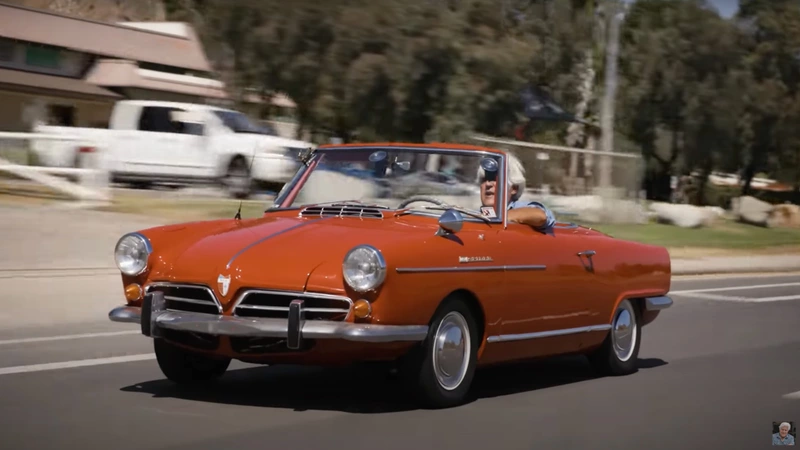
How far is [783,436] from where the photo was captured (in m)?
6.75

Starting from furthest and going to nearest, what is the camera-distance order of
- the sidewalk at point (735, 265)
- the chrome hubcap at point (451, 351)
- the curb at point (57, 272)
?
the sidewalk at point (735, 265), the curb at point (57, 272), the chrome hubcap at point (451, 351)

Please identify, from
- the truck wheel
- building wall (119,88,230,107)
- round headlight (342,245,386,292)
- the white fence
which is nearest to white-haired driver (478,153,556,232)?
round headlight (342,245,386,292)

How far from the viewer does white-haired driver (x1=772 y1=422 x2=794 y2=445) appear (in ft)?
21.7

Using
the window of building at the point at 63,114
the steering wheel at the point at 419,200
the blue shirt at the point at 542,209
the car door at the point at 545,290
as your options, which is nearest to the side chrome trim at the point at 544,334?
the car door at the point at 545,290

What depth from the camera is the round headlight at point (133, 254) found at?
6.82 m

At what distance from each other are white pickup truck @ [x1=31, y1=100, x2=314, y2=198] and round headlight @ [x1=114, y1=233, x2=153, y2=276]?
47.0ft

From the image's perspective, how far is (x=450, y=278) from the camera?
6688mm

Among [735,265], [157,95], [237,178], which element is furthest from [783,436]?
[157,95]

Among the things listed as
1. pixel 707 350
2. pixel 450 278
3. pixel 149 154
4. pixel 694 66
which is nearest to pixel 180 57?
pixel 694 66

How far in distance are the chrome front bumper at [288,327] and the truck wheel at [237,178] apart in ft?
50.3

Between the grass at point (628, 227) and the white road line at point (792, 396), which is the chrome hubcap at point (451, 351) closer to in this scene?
the white road line at point (792, 396)

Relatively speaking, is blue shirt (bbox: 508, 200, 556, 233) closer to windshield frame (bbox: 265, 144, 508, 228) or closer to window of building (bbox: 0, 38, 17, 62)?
windshield frame (bbox: 265, 144, 508, 228)

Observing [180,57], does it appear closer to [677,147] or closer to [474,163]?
[677,147]

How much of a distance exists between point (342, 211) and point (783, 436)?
2.92 meters
